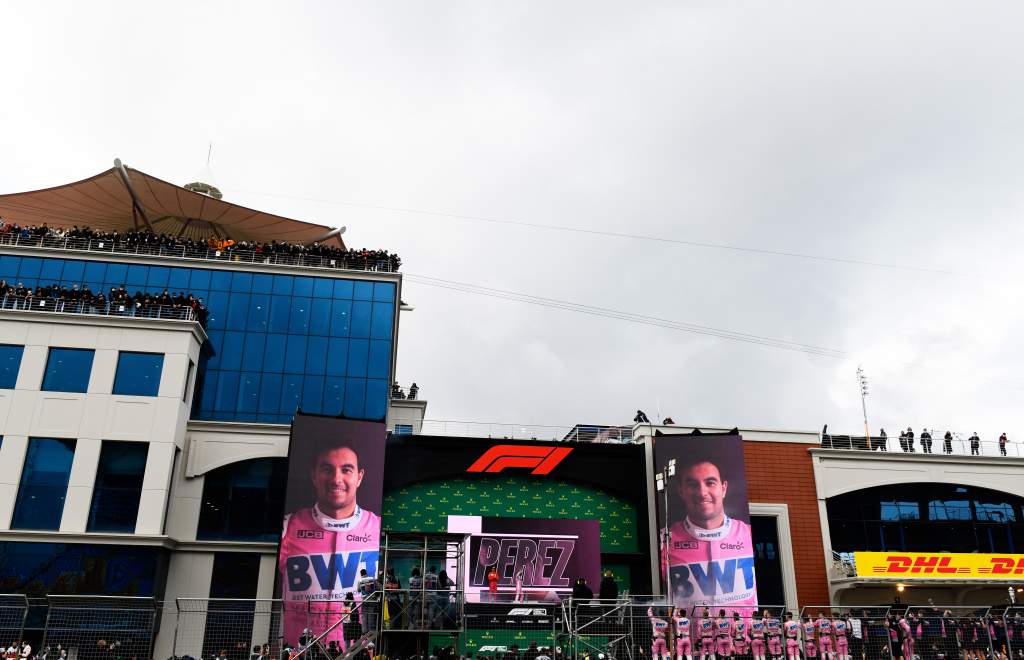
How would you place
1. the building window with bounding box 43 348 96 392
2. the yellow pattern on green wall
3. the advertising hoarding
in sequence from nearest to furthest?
the building window with bounding box 43 348 96 392 → the advertising hoarding → the yellow pattern on green wall

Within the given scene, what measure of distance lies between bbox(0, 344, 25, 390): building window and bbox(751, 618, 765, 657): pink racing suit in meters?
30.3

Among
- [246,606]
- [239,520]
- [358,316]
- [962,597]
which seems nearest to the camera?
[246,606]

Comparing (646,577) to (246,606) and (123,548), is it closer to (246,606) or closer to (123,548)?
(246,606)

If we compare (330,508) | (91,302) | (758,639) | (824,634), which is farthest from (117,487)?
(824,634)

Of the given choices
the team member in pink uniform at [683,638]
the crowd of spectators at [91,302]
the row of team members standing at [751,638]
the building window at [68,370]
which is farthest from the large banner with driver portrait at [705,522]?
the building window at [68,370]

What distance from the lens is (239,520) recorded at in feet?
123

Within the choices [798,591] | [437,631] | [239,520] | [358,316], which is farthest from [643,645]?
[358,316]

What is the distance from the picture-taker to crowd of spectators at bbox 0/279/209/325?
36.7m

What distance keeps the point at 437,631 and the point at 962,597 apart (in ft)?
99.4

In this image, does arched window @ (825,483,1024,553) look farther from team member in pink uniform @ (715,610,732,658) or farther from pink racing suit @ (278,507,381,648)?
pink racing suit @ (278,507,381,648)

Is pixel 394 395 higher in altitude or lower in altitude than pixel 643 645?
higher

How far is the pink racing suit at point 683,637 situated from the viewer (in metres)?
23.3

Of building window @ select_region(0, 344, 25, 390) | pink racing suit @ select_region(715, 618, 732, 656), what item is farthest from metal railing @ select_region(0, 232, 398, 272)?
pink racing suit @ select_region(715, 618, 732, 656)

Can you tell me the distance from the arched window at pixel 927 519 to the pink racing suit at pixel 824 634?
1788cm
